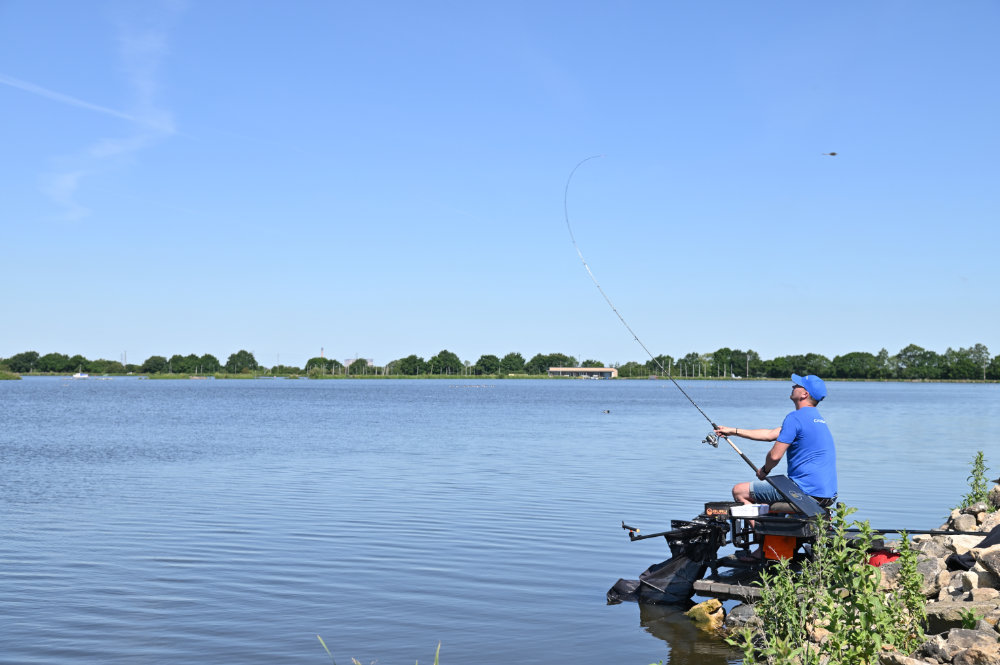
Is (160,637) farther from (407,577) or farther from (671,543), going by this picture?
(671,543)

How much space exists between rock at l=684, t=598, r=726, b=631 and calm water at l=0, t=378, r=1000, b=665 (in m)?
0.14

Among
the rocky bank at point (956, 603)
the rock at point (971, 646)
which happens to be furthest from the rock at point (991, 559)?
the rock at point (971, 646)

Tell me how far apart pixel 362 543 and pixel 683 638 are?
542cm

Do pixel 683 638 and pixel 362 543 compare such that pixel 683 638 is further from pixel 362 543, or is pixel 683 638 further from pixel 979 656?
pixel 362 543

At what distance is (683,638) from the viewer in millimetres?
8617

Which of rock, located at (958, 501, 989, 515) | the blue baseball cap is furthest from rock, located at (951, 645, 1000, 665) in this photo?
rock, located at (958, 501, 989, 515)

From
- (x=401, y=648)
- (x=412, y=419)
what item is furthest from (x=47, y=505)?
(x=412, y=419)

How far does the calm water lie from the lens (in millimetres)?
8375

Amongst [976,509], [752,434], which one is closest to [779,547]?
[752,434]

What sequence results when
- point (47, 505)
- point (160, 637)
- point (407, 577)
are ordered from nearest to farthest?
point (160, 637) < point (407, 577) < point (47, 505)

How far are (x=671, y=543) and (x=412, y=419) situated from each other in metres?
38.7

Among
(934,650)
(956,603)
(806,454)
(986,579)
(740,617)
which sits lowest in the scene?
(740,617)

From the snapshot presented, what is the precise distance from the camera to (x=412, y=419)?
47688 millimetres

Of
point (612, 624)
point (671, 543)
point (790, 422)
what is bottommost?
point (612, 624)
